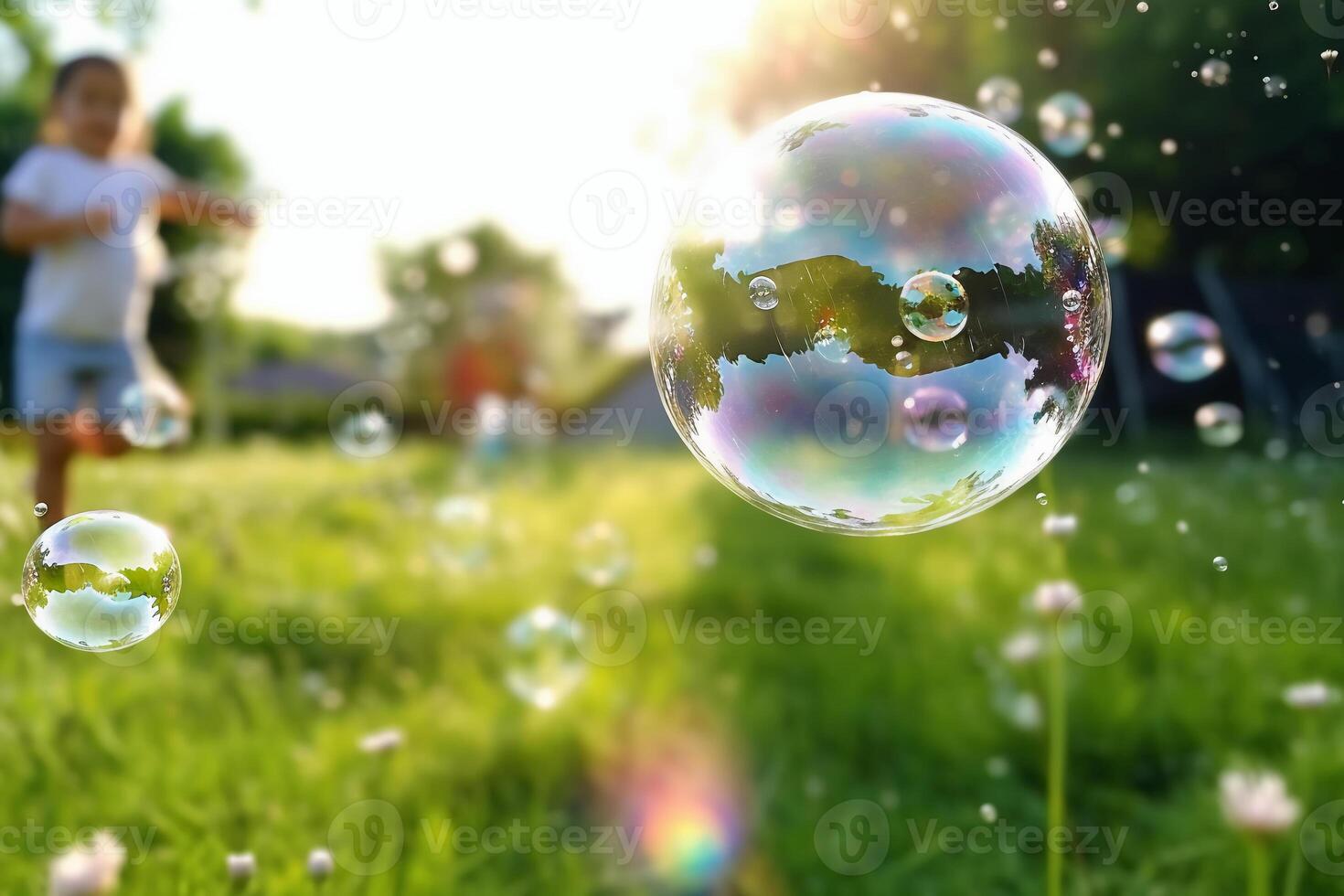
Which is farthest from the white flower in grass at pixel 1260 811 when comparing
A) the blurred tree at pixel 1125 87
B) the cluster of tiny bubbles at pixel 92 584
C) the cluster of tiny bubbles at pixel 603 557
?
the blurred tree at pixel 1125 87

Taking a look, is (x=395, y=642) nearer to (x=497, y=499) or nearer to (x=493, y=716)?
(x=493, y=716)

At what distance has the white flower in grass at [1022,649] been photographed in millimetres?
3074

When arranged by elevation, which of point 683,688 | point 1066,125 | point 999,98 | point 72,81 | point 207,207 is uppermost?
point 72,81

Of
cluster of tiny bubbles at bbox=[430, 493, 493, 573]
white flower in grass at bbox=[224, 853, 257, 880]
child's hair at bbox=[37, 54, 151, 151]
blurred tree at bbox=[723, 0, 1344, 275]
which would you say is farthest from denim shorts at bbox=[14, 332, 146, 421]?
blurred tree at bbox=[723, 0, 1344, 275]

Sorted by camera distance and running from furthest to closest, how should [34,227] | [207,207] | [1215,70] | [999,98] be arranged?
[34,227]
[207,207]
[999,98]
[1215,70]

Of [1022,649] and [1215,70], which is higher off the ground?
[1215,70]

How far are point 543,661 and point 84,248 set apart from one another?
124 inches

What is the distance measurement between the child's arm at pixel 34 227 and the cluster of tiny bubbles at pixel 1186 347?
4.23 meters

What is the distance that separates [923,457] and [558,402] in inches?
1352

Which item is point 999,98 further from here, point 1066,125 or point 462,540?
point 462,540

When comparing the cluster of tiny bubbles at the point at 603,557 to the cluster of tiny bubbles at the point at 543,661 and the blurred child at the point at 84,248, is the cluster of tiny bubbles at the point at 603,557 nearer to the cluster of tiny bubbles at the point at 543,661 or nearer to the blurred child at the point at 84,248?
the cluster of tiny bubbles at the point at 543,661

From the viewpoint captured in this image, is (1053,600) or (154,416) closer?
(1053,600)

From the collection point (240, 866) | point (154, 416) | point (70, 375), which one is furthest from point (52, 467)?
point (240, 866)

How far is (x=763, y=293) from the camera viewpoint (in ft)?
6.05
